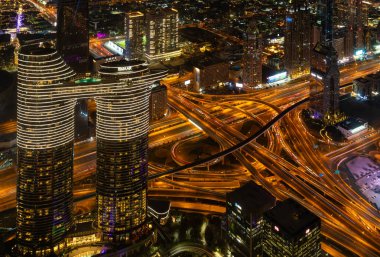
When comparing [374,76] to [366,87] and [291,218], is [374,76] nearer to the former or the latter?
[366,87]

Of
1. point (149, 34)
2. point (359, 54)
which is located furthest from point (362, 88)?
point (149, 34)

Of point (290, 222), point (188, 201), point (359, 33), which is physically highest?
point (359, 33)

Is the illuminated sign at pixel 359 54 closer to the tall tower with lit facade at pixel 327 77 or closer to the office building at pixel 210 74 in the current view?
the tall tower with lit facade at pixel 327 77

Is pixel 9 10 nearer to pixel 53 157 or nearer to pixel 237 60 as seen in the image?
pixel 237 60

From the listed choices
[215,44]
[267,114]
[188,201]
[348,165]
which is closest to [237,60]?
[215,44]

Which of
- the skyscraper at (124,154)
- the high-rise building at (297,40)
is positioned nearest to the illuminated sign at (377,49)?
the high-rise building at (297,40)

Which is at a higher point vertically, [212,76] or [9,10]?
[9,10]
